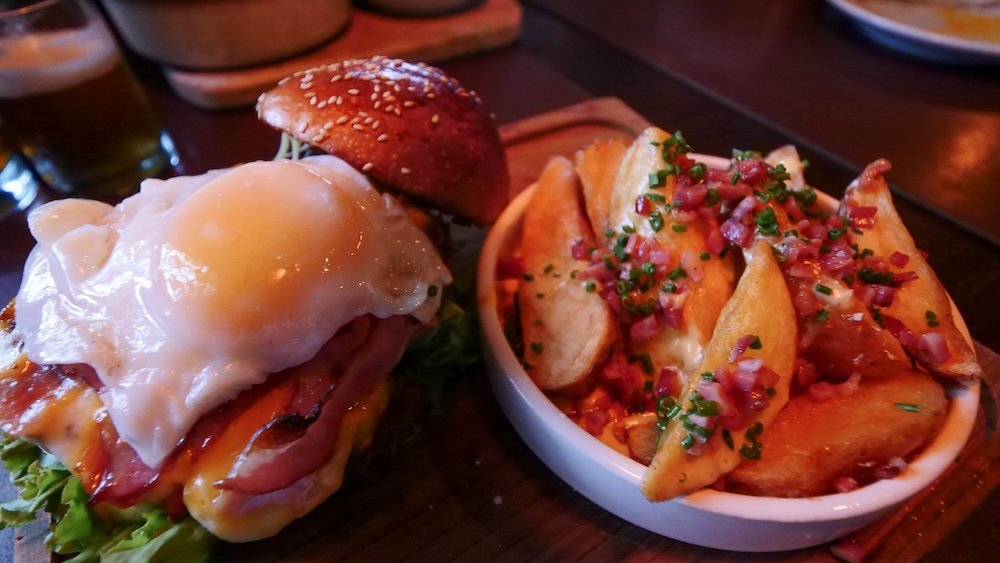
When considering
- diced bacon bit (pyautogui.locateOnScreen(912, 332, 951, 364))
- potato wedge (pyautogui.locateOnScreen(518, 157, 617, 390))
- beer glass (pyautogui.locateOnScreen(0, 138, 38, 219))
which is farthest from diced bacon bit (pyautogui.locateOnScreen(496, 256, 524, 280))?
beer glass (pyautogui.locateOnScreen(0, 138, 38, 219))

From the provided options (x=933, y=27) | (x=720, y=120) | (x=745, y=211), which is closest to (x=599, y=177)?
(x=745, y=211)

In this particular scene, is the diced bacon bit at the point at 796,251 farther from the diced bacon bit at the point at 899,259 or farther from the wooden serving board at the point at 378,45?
the wooden serving board at the point at 378,45

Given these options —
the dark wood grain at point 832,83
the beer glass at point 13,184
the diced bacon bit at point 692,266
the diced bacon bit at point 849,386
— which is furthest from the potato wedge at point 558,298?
the beer glass at point 13,184

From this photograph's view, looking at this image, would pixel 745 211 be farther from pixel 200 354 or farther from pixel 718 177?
pixel 200 354

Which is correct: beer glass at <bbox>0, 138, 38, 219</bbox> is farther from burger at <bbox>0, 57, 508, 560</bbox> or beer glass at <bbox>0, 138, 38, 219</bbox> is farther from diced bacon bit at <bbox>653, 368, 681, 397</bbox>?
diced bacon bit at <bbox>653, 368, 681, 397</bbox>

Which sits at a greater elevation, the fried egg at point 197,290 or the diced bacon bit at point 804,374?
the fried egg at point 197,290

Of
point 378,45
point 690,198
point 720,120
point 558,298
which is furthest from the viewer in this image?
point 378,45

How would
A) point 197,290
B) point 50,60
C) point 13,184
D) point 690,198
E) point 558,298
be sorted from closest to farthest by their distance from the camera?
point 197,290
point 690,198
point 558,298
point 50,60
point 13,184
